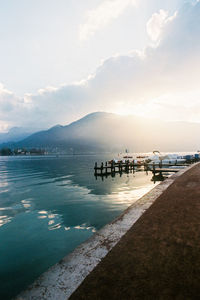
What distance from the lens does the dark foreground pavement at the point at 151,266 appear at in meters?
2.10

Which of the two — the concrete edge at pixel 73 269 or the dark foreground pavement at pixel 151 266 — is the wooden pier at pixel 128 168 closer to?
the dark foreground pavement at pixel 151 266

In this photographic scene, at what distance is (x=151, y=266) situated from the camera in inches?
103

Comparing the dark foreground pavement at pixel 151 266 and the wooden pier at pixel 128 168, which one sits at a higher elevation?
the dark foreground pavement at pixel 151 266

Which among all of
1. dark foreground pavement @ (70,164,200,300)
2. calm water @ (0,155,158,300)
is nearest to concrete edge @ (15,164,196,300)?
dark foreground pavement @ (70,164,200,300)

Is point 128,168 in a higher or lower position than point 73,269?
lower

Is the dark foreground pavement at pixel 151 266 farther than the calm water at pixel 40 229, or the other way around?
the calm water at pixel 40 229

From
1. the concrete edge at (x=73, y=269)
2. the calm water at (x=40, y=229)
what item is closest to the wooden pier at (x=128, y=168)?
the calm water at (x=40, y=229)

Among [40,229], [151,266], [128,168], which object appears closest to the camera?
[151,266]

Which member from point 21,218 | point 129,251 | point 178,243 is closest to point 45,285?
point 129,251

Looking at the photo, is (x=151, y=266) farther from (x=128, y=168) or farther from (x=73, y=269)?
(x=128, y=168)

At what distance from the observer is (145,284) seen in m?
2.23

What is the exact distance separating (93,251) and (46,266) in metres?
3.01

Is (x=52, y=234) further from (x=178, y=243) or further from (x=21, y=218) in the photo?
(x=178, y=243)

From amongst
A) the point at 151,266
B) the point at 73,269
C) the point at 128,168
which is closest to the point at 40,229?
the point at 73,269
